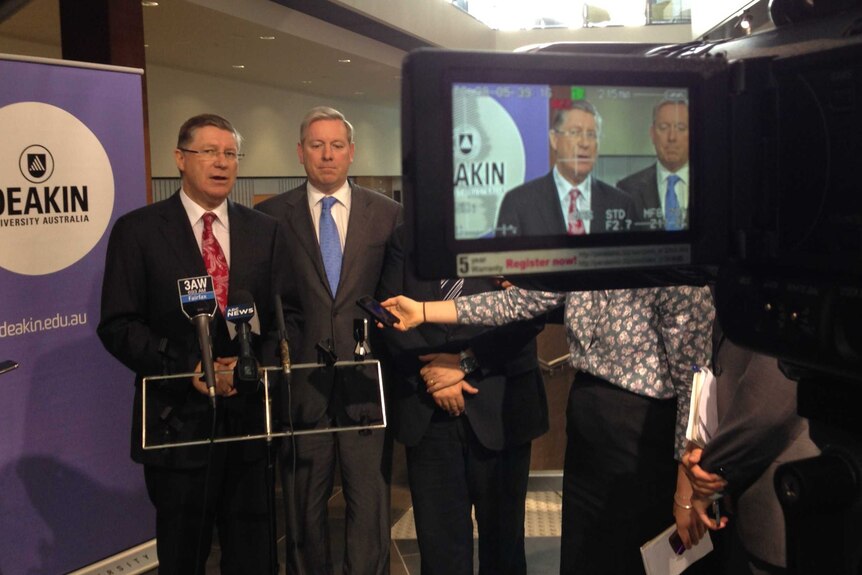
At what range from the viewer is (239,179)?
10602 mm

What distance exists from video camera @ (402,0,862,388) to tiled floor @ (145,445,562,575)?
2.47 meters

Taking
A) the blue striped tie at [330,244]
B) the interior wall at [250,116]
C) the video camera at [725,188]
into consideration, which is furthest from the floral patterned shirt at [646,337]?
the interior wall at [250,116]

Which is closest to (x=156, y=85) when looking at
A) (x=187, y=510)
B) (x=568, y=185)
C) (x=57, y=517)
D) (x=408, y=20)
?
(x=408, y=20)

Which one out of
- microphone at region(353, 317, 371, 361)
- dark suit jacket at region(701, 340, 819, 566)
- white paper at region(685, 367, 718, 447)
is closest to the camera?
dark suit jacket at region(701, 340, 819, 566)

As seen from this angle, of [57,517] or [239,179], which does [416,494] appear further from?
[239,179]

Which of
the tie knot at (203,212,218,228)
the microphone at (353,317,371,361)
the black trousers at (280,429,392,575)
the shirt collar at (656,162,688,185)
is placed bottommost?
the black trousers at (280,429,392,575)

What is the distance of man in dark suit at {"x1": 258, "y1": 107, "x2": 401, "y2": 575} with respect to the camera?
8.73ft

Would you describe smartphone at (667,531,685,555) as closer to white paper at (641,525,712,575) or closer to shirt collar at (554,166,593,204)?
white paper at (641,525,712,575)

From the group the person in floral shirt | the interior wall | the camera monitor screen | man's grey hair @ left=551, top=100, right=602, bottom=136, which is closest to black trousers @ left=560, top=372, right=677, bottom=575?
the person in floral shirt

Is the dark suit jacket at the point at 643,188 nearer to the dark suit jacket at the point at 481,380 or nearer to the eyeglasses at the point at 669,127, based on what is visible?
the eyeglasses at the point at 669,127

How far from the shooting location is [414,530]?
358 cm

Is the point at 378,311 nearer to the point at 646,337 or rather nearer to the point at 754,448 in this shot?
the point at 646,337

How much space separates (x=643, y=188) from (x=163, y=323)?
1.82 metres

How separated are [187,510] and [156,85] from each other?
751cm
